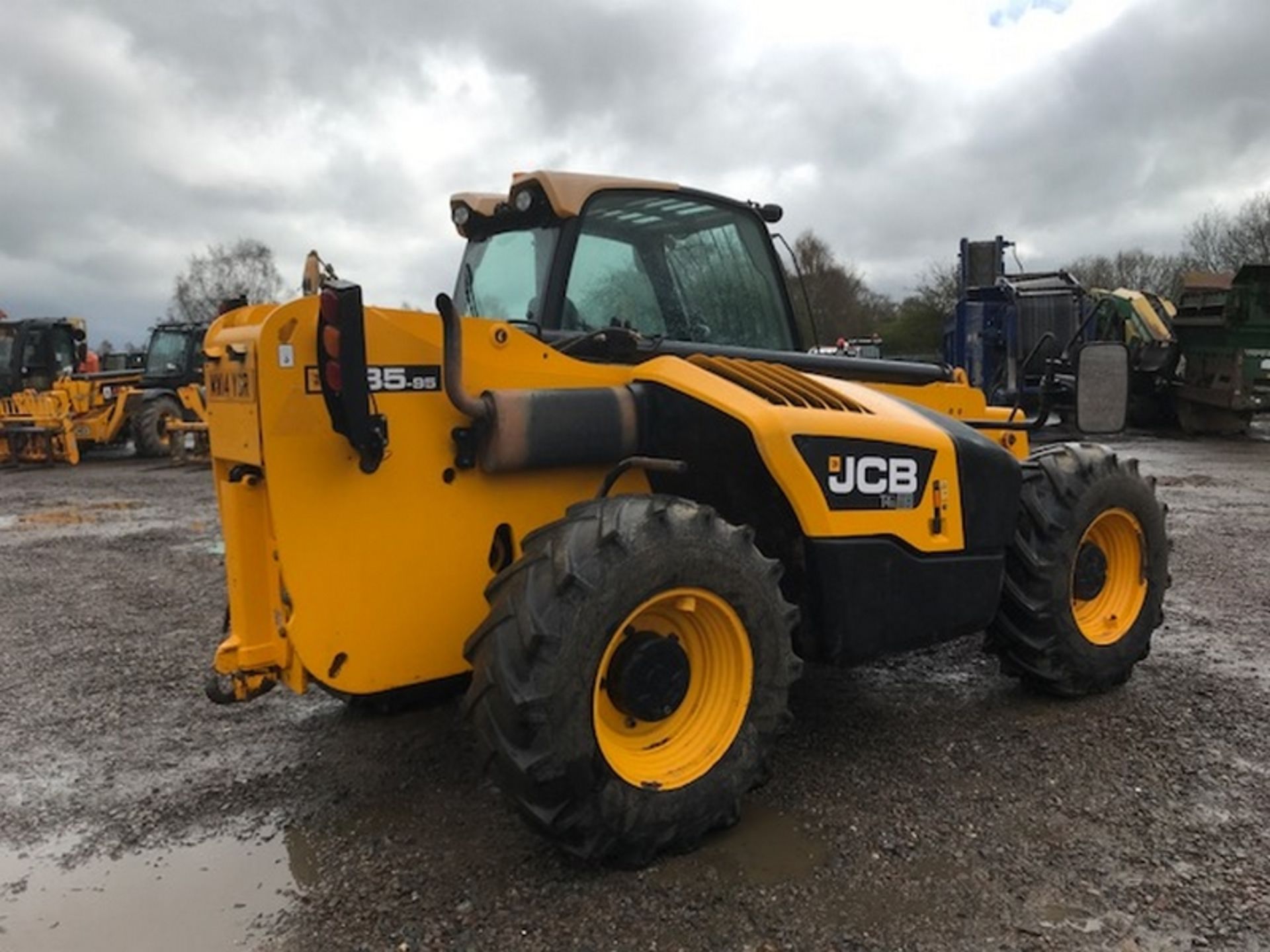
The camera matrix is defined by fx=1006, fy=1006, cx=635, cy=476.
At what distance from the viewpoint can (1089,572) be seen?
430 cm

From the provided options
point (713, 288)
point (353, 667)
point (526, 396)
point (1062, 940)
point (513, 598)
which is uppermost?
point (713, 288)

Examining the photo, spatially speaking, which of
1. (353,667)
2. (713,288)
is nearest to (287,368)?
(353,667)

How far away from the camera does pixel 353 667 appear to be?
9.96ft

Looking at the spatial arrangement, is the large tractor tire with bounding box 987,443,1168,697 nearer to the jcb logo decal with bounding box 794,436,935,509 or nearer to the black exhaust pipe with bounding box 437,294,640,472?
the jcb logo decal with bounding box 794,436,935,509

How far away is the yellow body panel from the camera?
9.56ft

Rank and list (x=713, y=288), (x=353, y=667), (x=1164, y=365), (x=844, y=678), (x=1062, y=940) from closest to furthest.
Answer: (x=1062, y=940)
(x=353, y=667)
(x=713, y=288)
(x=844, y=678)
(x=1164, y=365)

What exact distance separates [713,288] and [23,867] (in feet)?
10.6

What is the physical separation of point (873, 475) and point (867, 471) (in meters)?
0.03

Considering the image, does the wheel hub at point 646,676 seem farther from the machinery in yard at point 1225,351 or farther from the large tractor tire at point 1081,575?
the machinery in yard at point 1225,351

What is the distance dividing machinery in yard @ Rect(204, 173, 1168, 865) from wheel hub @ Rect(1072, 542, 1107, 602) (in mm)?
258

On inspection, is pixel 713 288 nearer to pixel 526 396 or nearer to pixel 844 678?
pixel 526 396

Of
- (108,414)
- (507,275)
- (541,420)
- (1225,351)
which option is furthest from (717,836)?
(108,414)

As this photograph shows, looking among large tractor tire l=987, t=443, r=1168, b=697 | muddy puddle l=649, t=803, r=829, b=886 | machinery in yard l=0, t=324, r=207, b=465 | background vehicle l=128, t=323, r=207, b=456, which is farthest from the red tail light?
background vehicle l=128, t=323, r=207, b=456

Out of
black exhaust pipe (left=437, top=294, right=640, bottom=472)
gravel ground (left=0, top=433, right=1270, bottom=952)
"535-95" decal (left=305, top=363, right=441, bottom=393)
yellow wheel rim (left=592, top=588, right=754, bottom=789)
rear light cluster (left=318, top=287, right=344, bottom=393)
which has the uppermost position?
rear light cluster (left=318, top=287, right=344, bottom=393)
